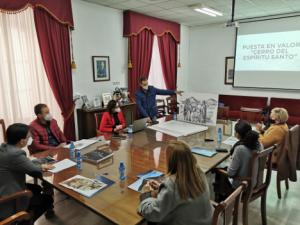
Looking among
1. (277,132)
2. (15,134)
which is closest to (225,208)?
(15,134)

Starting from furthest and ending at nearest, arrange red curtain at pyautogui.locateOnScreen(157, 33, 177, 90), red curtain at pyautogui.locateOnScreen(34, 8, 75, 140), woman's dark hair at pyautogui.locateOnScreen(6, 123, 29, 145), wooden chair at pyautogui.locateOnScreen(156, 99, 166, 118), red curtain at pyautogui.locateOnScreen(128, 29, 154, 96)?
1. red curtain at pyautogui.locateOnScreen(157, 33, 177, 90)
2. wooden chair at pyautogui.locateOnScreen(156, 99, 166, 118)
3. red curtain at pyautogui.locateOnScreen(128, 29, 154, 96)
4. red curtain at pyautogui.locateOnScreen(34, 8, 75, 140)
5. woman's dark hair at pyautogui.locateOnScreen(6, 123, 29, 145)

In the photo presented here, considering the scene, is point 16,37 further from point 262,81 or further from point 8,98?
point 262,81

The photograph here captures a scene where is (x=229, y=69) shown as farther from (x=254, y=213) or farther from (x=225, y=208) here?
(x=225, y=208)

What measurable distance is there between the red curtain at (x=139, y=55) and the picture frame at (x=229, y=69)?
2.41m

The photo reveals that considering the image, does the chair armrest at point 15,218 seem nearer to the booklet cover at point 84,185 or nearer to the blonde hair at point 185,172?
the booklet cover at point 84,185

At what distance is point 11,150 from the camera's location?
1.71 meters

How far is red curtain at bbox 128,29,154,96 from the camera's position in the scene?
509 centimetres

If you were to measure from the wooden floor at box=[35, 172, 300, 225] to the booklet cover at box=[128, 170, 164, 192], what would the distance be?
80cm

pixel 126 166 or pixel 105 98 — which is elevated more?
pixel 105 98

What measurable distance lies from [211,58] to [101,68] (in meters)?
3.63

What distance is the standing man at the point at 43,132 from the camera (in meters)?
2.71

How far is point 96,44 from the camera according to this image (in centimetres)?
452

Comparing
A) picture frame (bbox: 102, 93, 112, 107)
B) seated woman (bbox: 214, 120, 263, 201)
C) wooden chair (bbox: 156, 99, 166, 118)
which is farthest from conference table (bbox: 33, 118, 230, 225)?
wooden chair (bbox: 156, 99, 166, 118)

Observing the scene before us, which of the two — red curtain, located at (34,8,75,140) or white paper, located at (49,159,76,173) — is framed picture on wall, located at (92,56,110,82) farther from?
white paper, located at (49,159,76,173)
